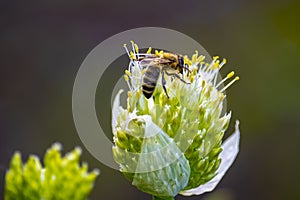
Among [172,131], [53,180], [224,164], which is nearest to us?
[53,180]

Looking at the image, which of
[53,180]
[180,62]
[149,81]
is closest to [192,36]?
[180,62]

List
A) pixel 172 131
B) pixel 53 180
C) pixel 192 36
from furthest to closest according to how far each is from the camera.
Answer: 1. pixel 192 36
2. pixel 172 131
3. pixel 53 180

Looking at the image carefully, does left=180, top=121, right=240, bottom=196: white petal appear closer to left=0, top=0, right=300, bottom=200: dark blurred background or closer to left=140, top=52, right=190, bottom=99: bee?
left=140, top=52, right=190, bottom=99: bee

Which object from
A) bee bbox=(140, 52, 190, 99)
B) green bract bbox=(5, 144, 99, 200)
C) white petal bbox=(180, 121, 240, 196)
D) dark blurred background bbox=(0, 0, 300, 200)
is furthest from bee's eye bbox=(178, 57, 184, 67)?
dark blurred background bbox=(0, 0, 300, 200)

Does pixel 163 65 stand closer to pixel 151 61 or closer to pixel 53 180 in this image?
pixel 151 61

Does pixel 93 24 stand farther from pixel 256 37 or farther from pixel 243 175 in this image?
pixel 243 175

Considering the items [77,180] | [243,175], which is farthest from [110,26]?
[77,180]
